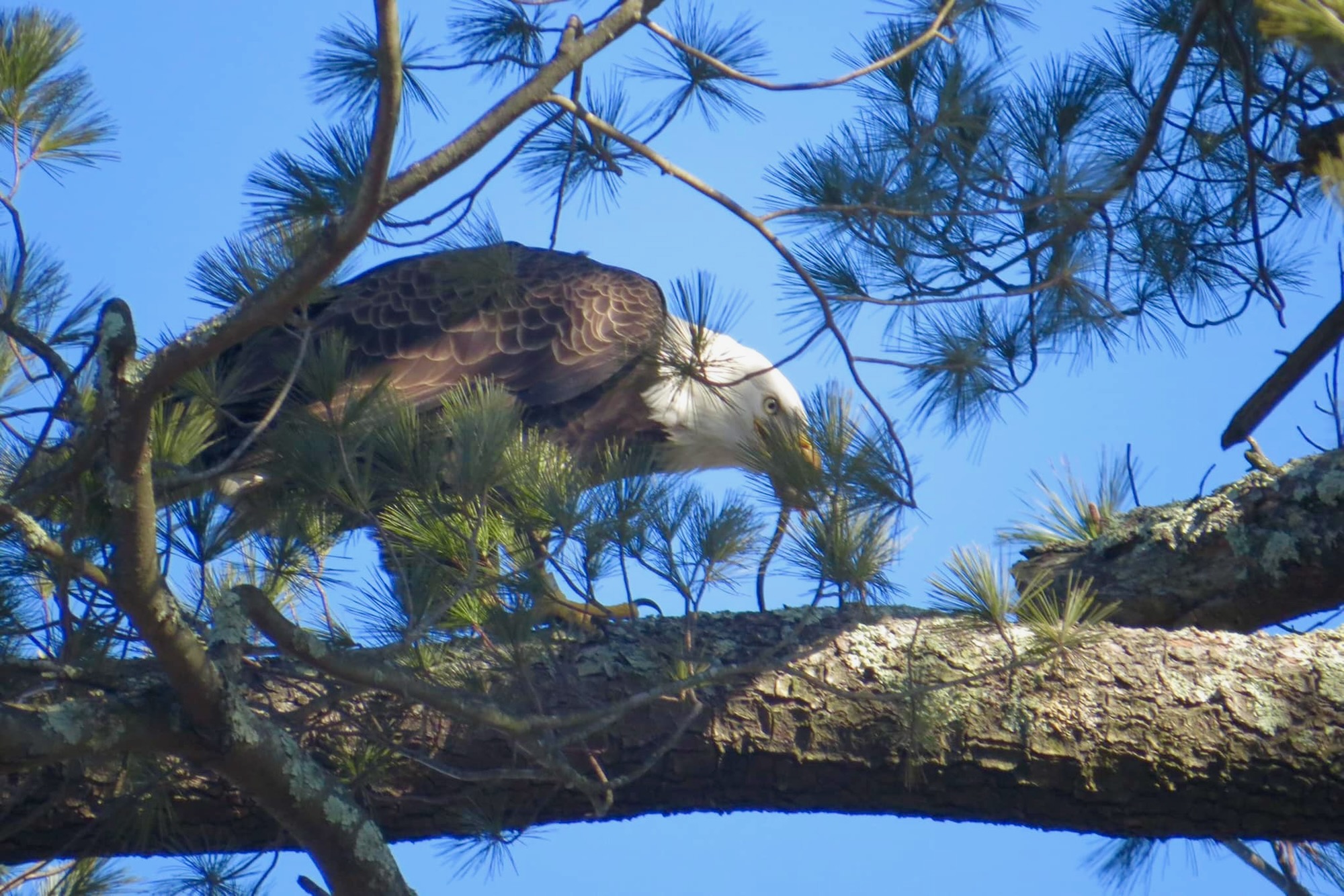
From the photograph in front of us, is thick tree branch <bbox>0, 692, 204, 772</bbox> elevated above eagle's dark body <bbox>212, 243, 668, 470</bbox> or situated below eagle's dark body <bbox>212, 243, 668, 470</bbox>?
below

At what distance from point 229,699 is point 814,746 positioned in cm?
113

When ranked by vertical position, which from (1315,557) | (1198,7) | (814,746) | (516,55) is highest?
(516,55)

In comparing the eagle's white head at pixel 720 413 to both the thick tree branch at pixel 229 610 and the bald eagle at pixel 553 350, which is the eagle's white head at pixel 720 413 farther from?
the thick tree branch at pixel 229 610

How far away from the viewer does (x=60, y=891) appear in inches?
104

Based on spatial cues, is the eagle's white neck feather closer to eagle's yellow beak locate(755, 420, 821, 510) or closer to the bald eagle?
the bald eagle

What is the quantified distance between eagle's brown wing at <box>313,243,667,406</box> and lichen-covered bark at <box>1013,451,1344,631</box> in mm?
1530

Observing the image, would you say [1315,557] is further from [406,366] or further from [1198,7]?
[406,366]

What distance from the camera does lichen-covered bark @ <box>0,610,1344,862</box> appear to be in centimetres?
247

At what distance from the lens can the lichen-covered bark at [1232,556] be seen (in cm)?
282

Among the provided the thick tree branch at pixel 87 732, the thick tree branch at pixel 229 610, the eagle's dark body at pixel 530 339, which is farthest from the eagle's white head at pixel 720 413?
the thick tree branch at pixel 87 732

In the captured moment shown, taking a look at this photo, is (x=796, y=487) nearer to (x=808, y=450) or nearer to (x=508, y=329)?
(x=808, y=450)

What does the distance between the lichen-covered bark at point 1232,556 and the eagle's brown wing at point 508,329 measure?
60.2 inches

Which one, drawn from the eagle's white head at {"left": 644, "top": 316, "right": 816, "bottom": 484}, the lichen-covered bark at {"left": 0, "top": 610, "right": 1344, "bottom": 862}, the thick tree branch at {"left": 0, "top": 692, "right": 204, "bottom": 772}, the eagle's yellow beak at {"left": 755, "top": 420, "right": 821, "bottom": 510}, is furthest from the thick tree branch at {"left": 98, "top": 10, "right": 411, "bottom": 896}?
the eagle's white head at {"left": 644, "top": 316, "right": 816, "bottom": 484}

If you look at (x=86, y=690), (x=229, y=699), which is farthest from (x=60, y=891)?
(x=229, y=699)
